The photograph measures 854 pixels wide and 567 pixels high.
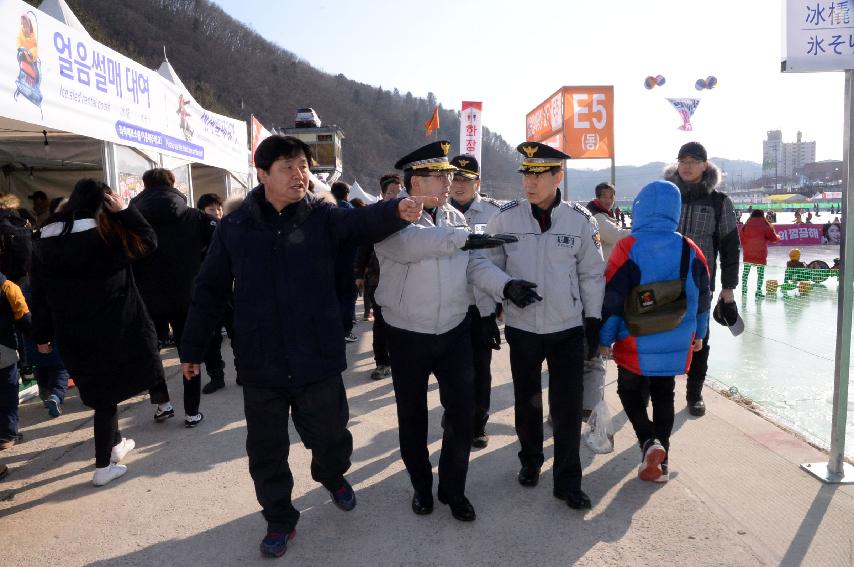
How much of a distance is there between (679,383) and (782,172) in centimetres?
18101

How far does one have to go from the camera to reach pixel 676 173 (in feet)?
14.2

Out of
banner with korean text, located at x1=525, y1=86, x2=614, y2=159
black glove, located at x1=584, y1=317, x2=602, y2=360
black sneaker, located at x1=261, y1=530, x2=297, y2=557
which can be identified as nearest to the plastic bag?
black glove, located at x1=584, y1=317, x2=602, y2=360

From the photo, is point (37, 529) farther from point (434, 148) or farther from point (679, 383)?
point (679, 383)

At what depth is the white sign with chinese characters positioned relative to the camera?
2.92 m

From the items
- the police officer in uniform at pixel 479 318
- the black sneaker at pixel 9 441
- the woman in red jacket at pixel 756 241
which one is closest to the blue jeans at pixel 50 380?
the black sneaker at pixel 9 441

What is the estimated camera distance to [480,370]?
3.71m

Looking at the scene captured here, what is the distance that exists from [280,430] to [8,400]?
258 cm

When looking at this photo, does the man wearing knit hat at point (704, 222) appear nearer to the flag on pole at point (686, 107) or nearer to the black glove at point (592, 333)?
the black glove at point (592, 333)

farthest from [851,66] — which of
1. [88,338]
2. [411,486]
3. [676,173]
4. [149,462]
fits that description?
[149,462]

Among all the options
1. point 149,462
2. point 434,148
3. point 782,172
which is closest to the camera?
point 434,148

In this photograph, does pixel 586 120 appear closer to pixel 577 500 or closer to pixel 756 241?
pixel 756 241

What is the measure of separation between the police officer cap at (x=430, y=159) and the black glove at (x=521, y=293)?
2.17 ft

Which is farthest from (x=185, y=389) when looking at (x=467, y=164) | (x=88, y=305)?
(x=467, y=164)

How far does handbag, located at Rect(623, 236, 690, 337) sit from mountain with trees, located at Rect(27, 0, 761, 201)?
212ft
